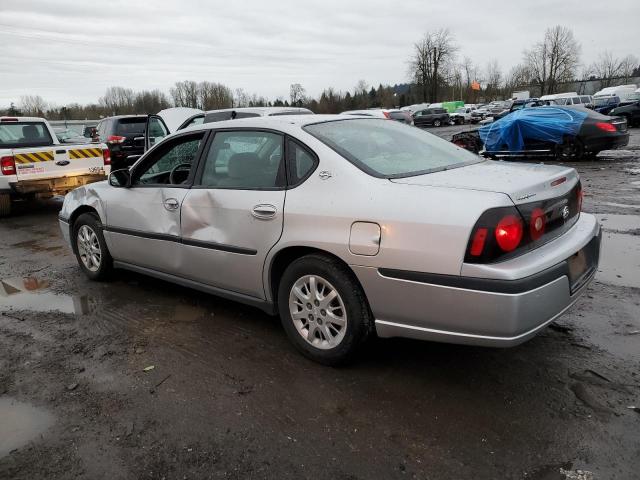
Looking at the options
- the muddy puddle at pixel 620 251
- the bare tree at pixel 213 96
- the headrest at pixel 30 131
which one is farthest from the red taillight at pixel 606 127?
the bare tree at pixel 213 96

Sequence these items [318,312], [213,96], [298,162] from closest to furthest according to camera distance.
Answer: [318,312], [298,162], [213,96]

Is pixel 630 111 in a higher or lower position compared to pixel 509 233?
lower

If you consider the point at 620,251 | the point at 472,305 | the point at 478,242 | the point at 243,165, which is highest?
the point at 243,165

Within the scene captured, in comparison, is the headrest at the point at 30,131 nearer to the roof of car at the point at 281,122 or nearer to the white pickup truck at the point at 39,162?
the white pickup truck at the point at 39,162

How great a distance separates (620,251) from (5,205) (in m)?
9.63

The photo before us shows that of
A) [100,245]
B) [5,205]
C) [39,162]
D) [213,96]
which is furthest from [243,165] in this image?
[213,96]

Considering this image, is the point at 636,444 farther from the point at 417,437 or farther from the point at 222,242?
the point at 222,242

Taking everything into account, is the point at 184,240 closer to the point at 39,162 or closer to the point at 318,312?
the point at 318,312

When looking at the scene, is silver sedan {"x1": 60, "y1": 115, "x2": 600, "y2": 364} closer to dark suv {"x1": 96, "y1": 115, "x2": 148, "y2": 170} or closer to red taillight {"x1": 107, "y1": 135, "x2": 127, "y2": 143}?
dark suv {"x1": 96, "y1": 115, "x2": 148, "y2": 170}

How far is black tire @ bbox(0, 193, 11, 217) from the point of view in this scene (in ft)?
29.5

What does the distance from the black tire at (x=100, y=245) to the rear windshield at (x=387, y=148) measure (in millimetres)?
2562

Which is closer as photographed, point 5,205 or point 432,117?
point 5,205

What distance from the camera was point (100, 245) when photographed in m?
4.89

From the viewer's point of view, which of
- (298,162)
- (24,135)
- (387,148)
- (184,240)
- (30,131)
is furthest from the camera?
(30,131)
